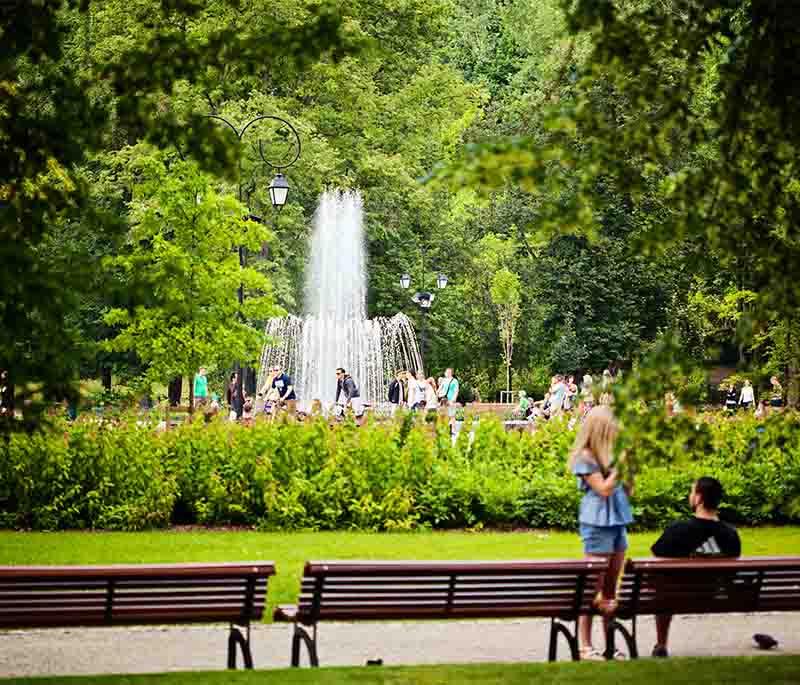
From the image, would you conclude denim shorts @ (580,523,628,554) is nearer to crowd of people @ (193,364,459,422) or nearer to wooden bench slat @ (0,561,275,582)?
wooden bench slat @ (0,561,275,582)

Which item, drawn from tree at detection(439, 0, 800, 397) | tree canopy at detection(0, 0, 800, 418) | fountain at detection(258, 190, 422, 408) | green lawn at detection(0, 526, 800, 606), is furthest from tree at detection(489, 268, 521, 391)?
tree at detection(439, 0, 800, 397)

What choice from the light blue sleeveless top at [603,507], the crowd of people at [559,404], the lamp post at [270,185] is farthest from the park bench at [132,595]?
the lamp post at [270,185]

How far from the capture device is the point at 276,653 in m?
10.8

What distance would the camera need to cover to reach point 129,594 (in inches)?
376

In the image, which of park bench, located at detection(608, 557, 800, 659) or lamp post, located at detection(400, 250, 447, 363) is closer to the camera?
park bench, located at detection(608, 557, 800, 659)

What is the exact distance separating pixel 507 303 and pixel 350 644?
50623 mm

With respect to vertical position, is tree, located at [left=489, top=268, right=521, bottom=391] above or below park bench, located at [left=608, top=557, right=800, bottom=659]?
above

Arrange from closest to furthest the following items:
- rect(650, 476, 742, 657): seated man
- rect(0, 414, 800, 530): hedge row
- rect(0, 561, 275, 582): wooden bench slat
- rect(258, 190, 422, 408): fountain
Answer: rect(0, 561, 275, 582): wooden bench slat < rect(650, 476, 742, 657): seated man < rect(0, 414, 800, 530): hedge row < rect(258, 190, 422, 408): fountain

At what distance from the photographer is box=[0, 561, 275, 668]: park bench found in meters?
9.27

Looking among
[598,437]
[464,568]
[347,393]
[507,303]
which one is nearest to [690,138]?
[598,437]

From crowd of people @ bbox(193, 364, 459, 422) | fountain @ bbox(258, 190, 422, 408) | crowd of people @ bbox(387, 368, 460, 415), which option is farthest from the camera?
fountain @ bbox(258, 190, 422, 408)

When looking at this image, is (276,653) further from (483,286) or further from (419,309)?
(483,286)

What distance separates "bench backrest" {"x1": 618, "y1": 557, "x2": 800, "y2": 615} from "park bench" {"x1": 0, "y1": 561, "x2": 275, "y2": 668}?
220cm

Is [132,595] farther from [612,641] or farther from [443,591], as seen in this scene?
[612,641]
